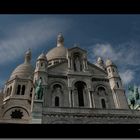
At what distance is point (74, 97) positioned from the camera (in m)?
20.4

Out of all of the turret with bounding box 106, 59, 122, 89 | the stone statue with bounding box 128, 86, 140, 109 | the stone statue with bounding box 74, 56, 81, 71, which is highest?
the stone statue with bounding box 74, 56, 81, 71

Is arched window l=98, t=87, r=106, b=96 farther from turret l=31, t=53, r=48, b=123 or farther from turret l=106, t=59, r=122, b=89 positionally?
turret l=31, t=53, r=48, b=123

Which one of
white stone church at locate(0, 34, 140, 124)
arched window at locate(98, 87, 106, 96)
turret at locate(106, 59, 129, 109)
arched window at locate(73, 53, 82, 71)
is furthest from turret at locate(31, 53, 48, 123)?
turret at locate(106, 59, 129, 109)

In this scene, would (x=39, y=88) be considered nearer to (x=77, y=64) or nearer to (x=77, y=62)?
(x=77, y=64)

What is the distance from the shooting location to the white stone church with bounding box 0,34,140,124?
55.2 feet

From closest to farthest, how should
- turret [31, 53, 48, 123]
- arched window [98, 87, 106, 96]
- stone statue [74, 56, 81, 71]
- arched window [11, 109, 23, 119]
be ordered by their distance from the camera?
turret [31, 53, 48, 123] < arched window [98, 87, 106, 96] < stone statue [74, 56, 81, 71] < arched window [11, 109, 23, 119]

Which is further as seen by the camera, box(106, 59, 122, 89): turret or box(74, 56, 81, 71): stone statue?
box(74, 56, 81, 71): stone statue

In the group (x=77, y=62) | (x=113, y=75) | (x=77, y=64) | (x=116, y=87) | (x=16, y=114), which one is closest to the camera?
(x=116, y=87)

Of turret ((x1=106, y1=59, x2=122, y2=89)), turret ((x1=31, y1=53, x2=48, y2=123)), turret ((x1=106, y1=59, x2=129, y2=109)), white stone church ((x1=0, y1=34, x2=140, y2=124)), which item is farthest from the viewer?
turret ((x1=106, y1=59, x2=122, y2=89))

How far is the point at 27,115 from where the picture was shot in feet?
86.3

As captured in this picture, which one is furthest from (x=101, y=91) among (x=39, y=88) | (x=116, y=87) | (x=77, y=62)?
(x=39, y=88)

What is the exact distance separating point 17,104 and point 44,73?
30.0 ft

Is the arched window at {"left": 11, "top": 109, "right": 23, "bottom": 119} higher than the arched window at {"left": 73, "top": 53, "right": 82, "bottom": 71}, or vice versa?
the arched window at {"left": 73, "top": 53, "right": 82, "bottom": 71}
